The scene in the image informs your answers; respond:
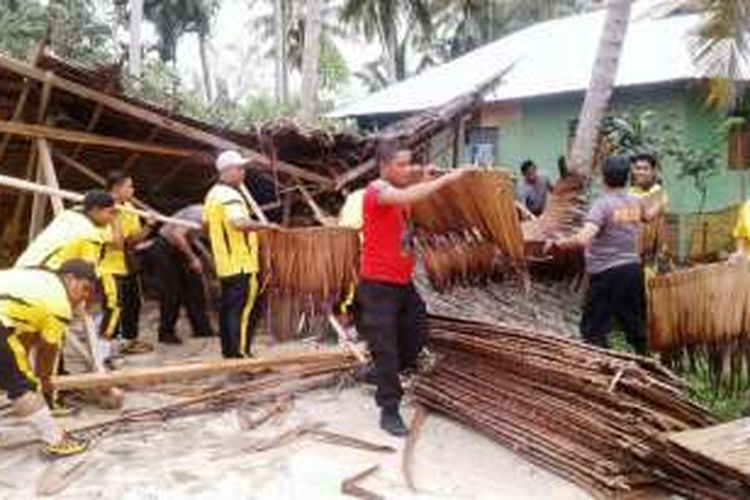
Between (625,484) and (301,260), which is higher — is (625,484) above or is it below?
below

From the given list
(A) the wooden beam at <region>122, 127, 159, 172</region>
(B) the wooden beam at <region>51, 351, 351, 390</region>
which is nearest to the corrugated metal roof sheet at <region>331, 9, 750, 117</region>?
(A) the wooden beam at <region>122, 127, 159, 172</region>

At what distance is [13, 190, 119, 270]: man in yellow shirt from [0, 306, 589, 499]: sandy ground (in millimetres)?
1045

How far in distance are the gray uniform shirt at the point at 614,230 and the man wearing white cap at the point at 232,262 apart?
2.44m

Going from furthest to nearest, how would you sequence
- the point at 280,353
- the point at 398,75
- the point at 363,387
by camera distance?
the point at 398,75, the point at 280,353, the point at 363,387

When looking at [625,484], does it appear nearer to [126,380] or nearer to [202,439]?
[202,439]

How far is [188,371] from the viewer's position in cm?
698

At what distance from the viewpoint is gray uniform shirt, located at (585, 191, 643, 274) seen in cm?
698

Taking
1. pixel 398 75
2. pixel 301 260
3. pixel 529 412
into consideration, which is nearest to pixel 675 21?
pixel 301 260

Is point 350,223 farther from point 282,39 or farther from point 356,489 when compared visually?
point 282,39

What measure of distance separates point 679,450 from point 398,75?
31313 millimetres

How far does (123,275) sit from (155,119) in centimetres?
153

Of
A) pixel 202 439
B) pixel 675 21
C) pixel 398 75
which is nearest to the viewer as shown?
pixel 202 439

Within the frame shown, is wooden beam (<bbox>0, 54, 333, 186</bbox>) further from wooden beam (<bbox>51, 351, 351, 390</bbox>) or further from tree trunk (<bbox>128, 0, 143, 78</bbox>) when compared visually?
tree trunk (<bbox>128, 0, 143, 78</bbox>)

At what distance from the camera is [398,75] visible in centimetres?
3581
